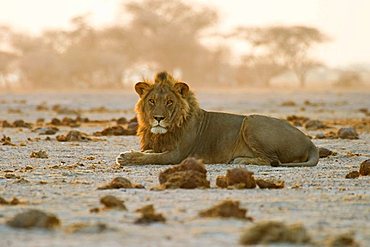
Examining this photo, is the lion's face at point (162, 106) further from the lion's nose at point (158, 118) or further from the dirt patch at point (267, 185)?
the dirt patch at point (267, 185)

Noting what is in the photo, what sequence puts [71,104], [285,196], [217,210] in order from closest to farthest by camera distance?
[217,210] < [285,196] < [71,104]

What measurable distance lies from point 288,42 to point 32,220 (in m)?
53.3

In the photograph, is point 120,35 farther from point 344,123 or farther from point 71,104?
point 344,123

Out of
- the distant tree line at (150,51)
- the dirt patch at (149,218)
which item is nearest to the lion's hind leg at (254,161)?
the dirt patch at (149,218)

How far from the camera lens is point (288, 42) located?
193ft

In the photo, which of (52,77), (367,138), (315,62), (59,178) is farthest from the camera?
(315,62)

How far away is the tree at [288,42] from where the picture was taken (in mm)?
58438

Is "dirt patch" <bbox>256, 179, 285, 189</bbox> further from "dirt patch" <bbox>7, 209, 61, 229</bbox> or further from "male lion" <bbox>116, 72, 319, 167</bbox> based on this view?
"dirt patch" <bbox>7, 209, 61, 229</bbox>

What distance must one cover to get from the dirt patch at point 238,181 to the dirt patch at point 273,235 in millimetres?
2405

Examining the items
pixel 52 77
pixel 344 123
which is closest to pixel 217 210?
pixel 344 123

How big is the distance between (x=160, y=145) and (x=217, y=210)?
13.4 feet

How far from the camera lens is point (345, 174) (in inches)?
384

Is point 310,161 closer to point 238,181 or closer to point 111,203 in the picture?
point 238,181

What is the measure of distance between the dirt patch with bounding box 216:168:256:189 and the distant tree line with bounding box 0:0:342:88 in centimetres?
4614
